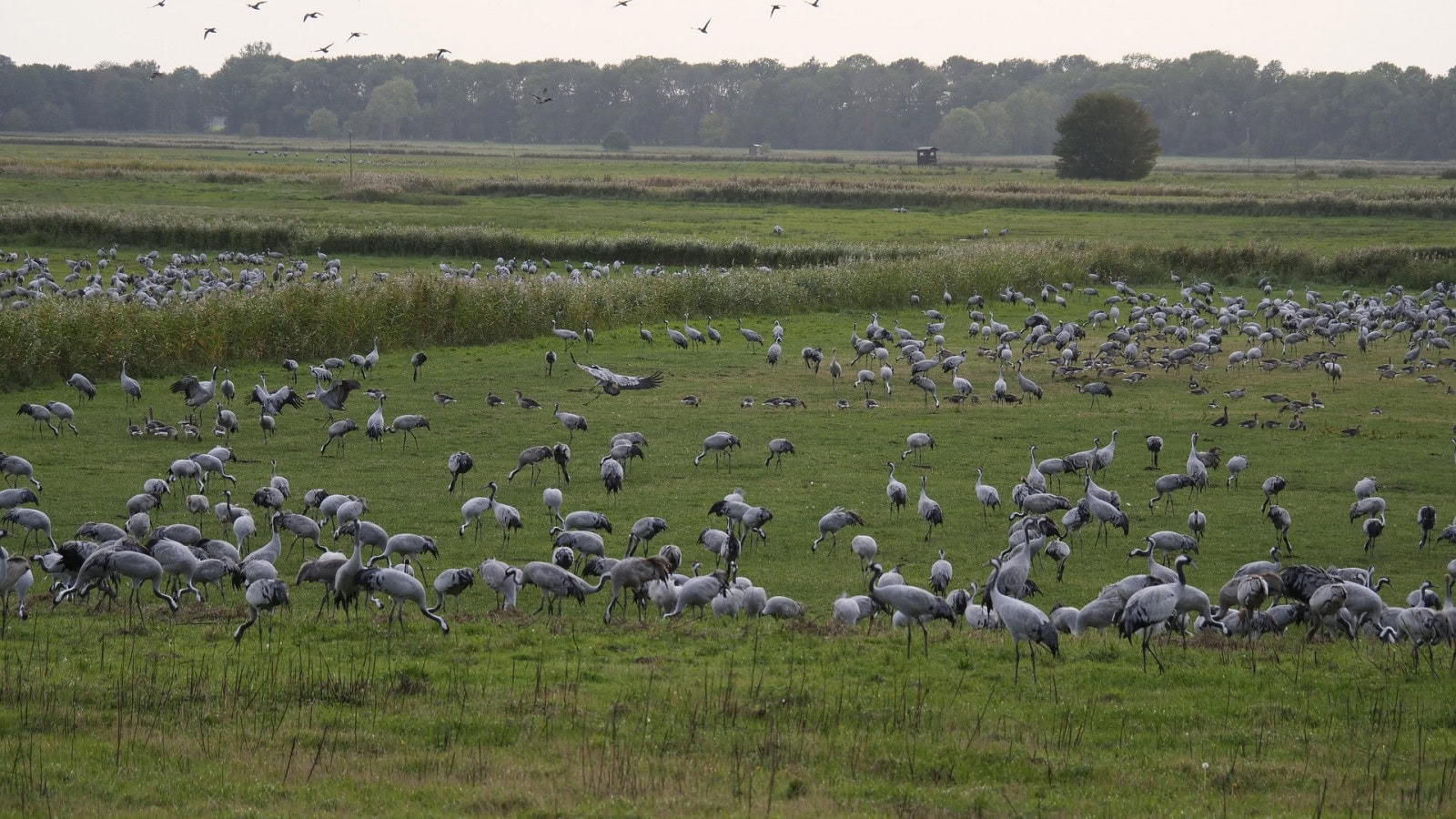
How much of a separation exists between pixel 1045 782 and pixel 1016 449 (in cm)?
1519

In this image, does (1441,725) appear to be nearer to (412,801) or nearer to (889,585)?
(889,585)

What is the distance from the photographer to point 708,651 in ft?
39.6

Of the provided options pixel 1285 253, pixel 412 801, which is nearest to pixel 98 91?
pixel 1285 253

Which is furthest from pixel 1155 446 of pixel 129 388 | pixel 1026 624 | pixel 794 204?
pixel 794 204

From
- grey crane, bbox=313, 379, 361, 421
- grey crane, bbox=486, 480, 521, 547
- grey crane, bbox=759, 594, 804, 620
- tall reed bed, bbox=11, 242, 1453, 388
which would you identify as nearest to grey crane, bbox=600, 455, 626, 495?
grey crane, bbox=486, 480, 521, 547

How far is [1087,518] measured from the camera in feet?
57.3

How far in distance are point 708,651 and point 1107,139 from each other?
318 ft

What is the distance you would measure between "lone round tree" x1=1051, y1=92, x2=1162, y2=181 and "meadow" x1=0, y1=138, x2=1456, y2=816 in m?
73.6

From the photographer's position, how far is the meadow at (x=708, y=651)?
8.58 m

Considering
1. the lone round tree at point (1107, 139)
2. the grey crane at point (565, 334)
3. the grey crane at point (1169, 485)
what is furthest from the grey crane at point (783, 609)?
the lone round tree at point (1107, 139)

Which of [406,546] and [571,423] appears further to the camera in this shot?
[571,423]

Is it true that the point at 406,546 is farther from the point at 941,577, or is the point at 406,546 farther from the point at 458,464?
the point at 941,577

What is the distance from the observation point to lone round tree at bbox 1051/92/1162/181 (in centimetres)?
10025

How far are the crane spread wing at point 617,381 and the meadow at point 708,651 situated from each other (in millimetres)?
475
